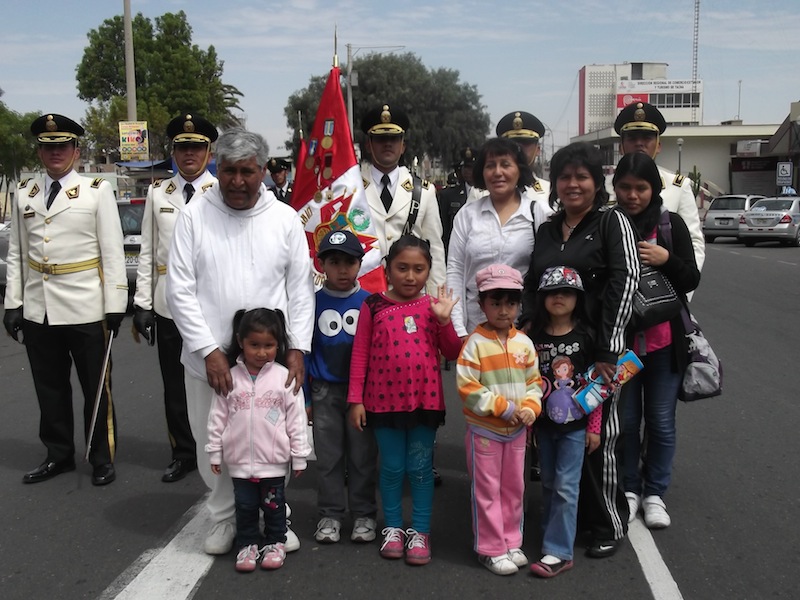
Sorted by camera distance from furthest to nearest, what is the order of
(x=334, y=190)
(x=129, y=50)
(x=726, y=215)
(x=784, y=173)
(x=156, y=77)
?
1. (x=156, y=77)
2. (x=784, y=173)
3. (x=726, y=215)
4. (x=129, y=50)
5. (x=334, y=190)

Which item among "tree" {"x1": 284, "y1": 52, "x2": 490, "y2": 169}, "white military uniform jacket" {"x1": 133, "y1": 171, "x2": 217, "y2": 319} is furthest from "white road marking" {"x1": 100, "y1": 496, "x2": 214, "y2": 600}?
"tree" {"x1": 284, "y1": 52, "x2": 490, "y2": 169}

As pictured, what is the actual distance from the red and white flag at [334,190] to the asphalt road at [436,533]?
1437mm

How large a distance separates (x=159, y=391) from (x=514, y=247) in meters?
4.39

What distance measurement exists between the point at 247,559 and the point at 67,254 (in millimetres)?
2335

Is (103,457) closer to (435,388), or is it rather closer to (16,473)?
(16,473)

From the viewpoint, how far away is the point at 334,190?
4480mm

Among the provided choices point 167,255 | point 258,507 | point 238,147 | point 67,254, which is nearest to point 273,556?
point 258,507

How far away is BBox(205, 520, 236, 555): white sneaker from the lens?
12.6 feet

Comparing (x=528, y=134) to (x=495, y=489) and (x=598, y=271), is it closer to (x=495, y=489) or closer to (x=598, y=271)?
(x=598, y=271)

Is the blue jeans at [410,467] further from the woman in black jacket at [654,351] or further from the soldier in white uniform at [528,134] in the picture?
the soldier in white uniform at [528,134]

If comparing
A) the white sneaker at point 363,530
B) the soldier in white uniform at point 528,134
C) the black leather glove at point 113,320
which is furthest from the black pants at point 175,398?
the soldier in white uniform at point 528,134

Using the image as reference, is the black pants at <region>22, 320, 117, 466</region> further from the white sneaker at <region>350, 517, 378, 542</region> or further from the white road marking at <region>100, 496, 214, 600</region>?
the white sneaker at <region>350, 517, 378, 542</region>

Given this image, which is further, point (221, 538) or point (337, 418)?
point (337, 418)

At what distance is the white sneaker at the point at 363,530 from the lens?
13.0 feet
